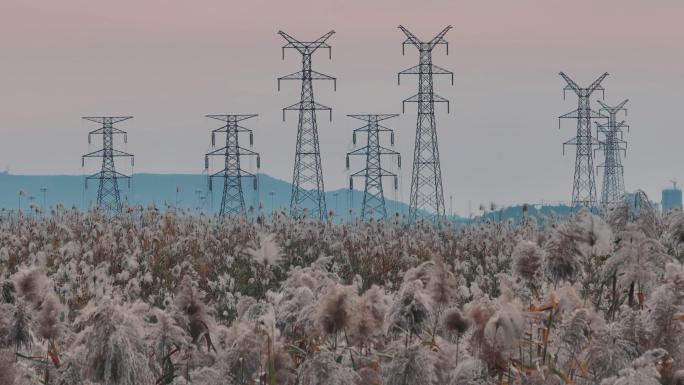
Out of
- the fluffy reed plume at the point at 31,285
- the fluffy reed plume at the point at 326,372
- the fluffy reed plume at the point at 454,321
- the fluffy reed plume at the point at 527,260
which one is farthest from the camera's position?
the fluffy reed plume at the point at 527,260

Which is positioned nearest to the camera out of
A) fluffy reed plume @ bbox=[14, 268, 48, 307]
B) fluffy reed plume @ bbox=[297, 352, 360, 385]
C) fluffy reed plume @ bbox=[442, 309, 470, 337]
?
fluffy reed plume @ bbox=[297, 352, 360, 385]

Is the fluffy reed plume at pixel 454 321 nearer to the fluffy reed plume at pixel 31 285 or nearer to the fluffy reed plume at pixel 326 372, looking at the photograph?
the fluffy reed plume at pixel 326 372

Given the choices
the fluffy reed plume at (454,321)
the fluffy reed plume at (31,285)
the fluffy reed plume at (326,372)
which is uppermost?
the fluffy reed plume at (31,285)

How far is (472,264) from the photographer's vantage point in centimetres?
2097

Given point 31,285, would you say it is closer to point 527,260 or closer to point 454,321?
point 454,321

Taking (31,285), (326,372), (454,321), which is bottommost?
(326,372)

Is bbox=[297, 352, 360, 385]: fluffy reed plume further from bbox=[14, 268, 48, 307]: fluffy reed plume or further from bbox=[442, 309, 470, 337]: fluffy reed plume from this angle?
bbox=[14, 268, 48, 307]: fluffy reed plume

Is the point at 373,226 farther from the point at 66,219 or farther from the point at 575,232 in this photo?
the point at 575,232

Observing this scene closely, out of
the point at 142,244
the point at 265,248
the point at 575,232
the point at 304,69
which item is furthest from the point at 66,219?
the point at 304,69

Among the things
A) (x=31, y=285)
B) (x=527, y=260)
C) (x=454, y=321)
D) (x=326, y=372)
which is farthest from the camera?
(x=527, y=260)

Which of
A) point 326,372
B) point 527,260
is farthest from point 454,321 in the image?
point 527,260

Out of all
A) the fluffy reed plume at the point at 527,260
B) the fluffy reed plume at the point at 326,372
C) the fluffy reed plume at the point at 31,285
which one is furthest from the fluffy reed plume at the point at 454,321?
the fluffy reed plume at the point at 31,285

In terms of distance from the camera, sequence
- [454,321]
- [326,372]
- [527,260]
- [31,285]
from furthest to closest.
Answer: [527,260] < [31,285] < [454,321] < [326,372]

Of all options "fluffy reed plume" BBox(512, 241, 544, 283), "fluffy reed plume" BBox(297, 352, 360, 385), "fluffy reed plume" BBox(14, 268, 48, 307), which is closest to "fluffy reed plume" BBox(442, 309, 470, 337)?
"fluffy reed plume" BBox(297, 352, 360, 385)
